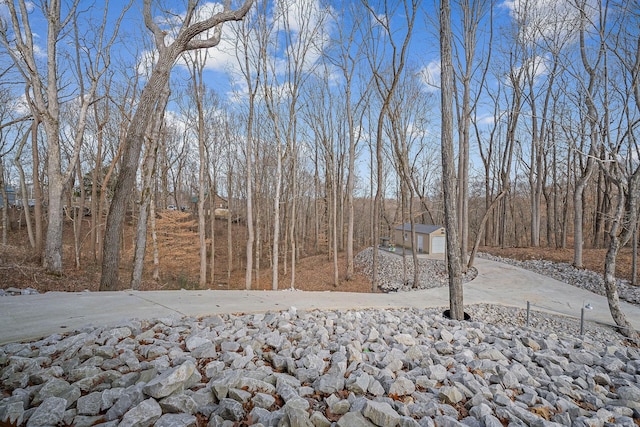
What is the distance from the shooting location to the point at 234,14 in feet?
18.7

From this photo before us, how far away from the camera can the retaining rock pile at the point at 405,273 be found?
42.2 ft

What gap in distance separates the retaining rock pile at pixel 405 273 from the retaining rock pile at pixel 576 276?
287cm

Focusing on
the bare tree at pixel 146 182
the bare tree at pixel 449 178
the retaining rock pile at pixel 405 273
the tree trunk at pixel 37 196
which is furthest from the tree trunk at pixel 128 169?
the retaining rock pile at pixel 405 273

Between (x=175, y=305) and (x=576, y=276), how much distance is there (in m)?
13.9

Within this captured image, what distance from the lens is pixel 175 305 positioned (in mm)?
4512

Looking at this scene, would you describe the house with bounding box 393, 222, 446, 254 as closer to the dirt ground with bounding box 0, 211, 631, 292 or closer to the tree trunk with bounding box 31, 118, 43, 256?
the dirt ground with bounding box 0, 211, 631, 292

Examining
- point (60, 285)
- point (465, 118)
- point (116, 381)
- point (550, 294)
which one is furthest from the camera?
point (465, 118)

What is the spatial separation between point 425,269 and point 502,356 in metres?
12.6

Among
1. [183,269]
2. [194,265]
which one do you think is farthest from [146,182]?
[194,265]

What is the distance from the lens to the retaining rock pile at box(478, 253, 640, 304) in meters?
9.69

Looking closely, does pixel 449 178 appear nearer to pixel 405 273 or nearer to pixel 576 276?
pixel 405 273

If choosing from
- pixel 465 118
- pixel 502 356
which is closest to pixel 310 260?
pixel 465 118

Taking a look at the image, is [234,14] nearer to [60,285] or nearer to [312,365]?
[312,365]

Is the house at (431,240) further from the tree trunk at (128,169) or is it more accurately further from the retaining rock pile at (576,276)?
the tree trunk at (128,169)
